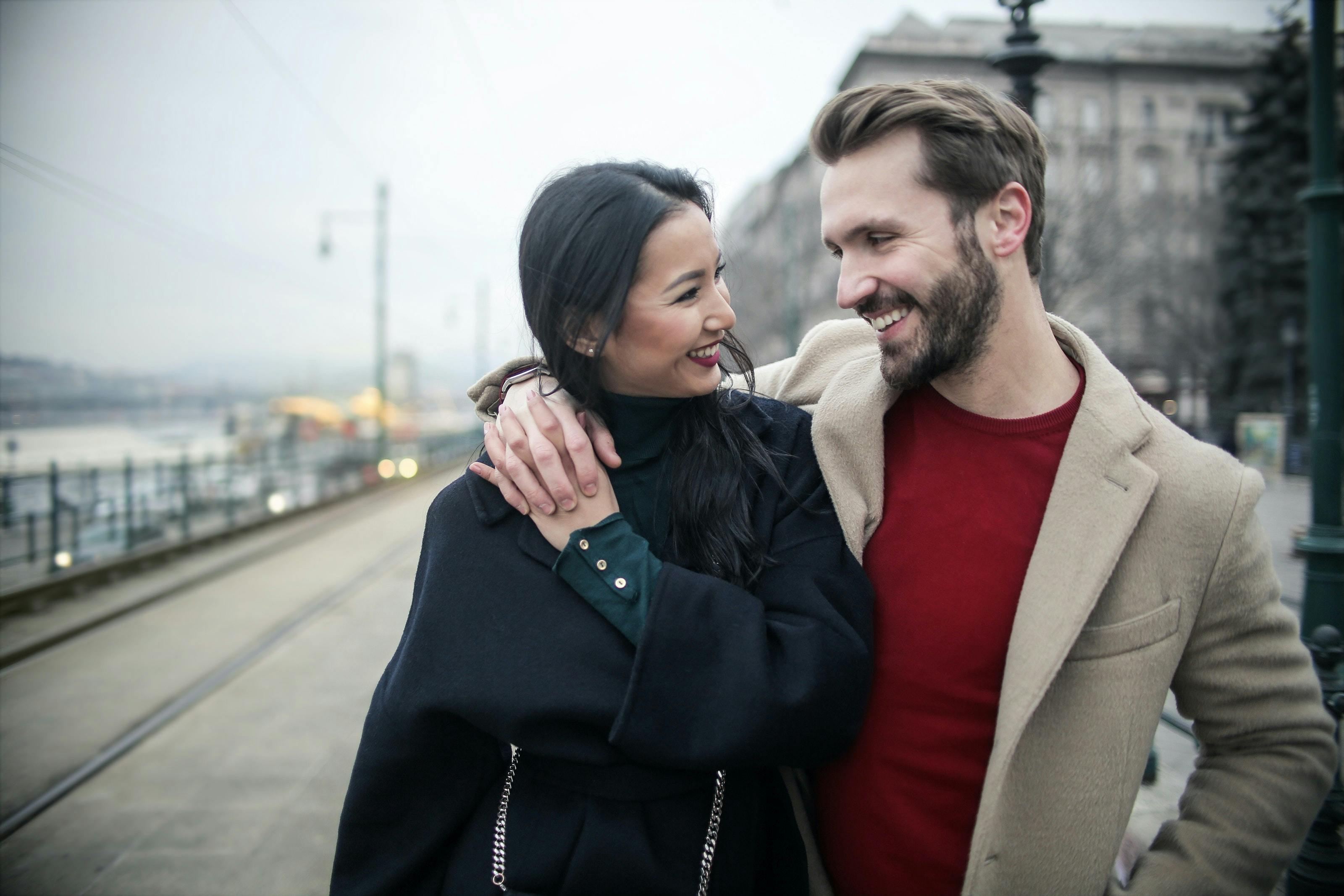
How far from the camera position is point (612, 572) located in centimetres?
139

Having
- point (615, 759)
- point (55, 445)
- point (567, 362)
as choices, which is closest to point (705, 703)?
point (615, 759)

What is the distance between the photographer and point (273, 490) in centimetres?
1695

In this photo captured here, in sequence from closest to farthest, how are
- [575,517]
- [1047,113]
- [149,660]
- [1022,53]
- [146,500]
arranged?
[575,517] → [1022,53] → [149,660] → [146,500] → [1047,113]

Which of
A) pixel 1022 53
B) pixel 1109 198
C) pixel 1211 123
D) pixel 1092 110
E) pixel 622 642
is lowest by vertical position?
pixel 622 642

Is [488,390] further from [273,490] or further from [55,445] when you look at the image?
[273,490]

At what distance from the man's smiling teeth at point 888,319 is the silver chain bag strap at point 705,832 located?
90 cm

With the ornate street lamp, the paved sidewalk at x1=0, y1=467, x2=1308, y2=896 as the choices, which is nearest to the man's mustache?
the paved sidewalk at x1=0, y1=467, x2=1308, y2=896

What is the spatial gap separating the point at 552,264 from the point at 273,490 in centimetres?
1750

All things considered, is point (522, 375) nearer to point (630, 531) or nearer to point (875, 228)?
point (630, 531)

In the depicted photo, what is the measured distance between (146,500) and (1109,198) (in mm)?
18738

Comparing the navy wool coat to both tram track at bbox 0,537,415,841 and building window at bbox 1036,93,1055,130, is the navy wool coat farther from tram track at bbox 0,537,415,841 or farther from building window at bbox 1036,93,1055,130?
building window at bbox 1036,93,1055,130

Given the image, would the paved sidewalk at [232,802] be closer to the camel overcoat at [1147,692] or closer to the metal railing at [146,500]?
the camel overcoat at [1147,692]

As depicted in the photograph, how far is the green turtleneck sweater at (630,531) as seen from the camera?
1375mm

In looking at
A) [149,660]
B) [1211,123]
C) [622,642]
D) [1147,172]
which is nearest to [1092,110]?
[1147,172]
